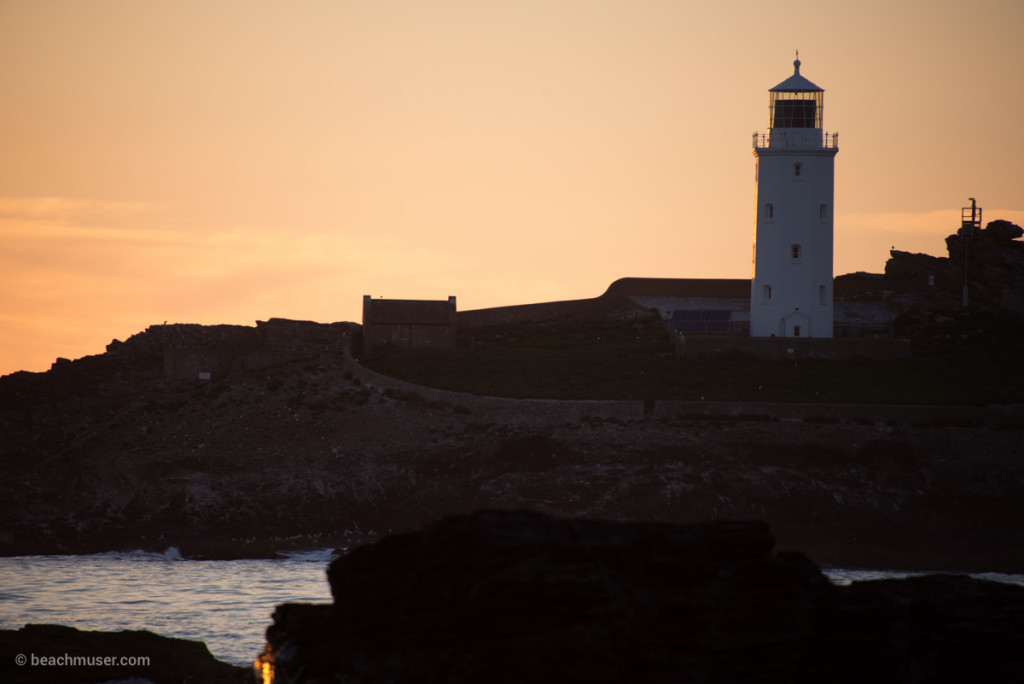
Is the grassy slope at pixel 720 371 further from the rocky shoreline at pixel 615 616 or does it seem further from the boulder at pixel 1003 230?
the rocky shoreline at pixel 615 616

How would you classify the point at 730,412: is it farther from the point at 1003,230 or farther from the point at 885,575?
the point at 1003,230

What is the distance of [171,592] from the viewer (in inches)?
1547

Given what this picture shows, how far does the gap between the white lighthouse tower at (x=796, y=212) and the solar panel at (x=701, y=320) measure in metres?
3.74

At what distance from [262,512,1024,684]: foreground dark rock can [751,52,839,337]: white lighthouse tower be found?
131ft

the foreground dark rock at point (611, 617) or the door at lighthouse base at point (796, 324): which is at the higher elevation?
the door at lighthouse base at point (796, 324)

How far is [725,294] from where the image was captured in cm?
7225

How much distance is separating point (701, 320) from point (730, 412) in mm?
14233

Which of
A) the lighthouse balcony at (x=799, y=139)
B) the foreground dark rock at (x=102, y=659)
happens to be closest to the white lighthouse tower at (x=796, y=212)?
the lighthouse balcony at (x=799, y=139)

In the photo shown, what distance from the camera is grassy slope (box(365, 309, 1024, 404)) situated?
175 ft

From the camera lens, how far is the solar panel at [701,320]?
63.0 metres

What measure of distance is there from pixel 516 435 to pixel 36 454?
2044 cm

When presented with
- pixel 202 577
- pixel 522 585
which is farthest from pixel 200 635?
pixel 522 585

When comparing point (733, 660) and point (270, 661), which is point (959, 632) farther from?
point (270, 661)

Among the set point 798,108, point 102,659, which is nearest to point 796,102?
point 798,108
